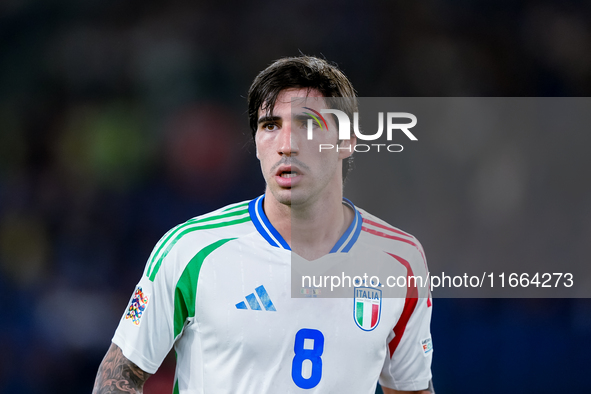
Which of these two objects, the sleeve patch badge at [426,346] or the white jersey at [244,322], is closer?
the white jersey at [244,322]

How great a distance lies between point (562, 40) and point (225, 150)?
9.26 ft

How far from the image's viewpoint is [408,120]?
3.67m

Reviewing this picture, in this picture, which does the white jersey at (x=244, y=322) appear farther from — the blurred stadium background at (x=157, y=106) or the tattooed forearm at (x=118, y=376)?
the blurred stadium background at (x=157, y=106)

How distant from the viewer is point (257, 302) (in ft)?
6.63

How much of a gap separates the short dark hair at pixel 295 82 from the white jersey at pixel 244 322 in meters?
0.47

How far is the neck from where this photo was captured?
2154 millimetres

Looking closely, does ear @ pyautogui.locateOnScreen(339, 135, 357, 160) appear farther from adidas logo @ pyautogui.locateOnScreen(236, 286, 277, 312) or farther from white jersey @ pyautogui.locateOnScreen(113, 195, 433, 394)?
adidas logo @ pyautogui.locateOnScreen(236, 286, 277, 312)

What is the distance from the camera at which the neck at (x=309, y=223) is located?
2.15 metres

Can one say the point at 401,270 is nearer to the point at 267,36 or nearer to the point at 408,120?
the point at 408,120

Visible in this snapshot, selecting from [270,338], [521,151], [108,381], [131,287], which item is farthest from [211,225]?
[521,151]

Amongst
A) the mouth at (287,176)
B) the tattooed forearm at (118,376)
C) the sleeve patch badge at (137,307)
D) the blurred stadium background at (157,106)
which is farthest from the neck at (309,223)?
the blurred stadium background at (157,106)

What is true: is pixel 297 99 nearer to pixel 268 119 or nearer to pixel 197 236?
pixel 268 119

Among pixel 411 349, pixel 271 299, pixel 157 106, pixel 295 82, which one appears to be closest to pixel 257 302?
pixel 271 299

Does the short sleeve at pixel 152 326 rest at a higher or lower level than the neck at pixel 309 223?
lower
